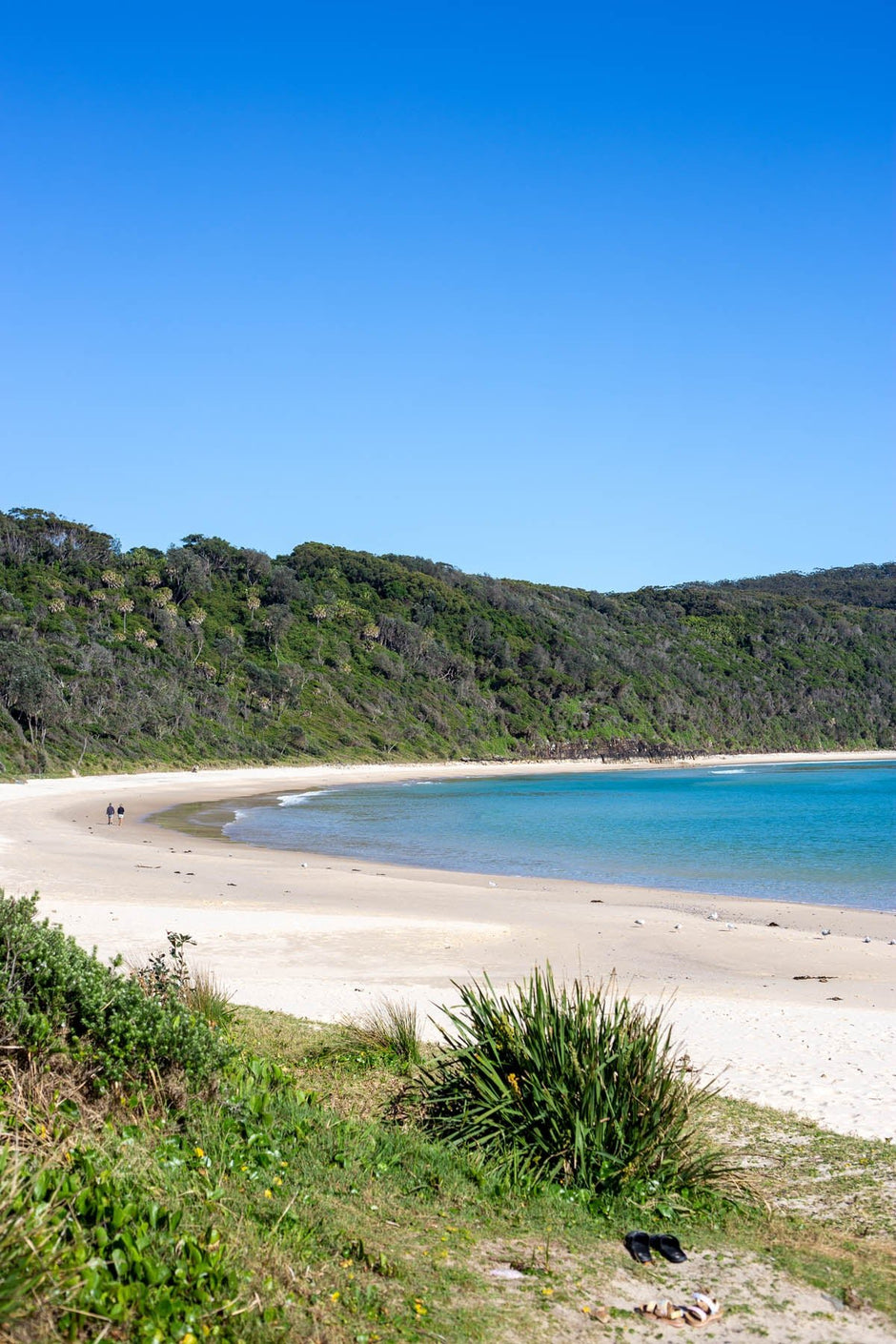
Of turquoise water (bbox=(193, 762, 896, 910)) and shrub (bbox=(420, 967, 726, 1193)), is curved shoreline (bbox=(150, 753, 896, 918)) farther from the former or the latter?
shrub (bbox=(420, 967, 726, 1193))

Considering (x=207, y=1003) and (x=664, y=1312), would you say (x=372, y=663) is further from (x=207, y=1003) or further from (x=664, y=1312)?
(x=664, y=1312)

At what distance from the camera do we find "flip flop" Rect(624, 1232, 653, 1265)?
14.6 feet

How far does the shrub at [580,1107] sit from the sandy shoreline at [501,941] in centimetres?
236

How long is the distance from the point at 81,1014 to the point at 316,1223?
1.57 m

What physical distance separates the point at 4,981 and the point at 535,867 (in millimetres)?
22194

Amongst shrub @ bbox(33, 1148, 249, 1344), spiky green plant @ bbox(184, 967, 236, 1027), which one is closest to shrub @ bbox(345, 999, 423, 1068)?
spiky green plant @ bbox(184, 967, 236, 1027)

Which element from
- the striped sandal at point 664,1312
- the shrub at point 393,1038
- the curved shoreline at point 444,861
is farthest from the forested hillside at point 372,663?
the striped sandal at point 664,1312

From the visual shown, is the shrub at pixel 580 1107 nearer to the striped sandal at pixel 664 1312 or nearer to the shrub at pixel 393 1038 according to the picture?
the striped sandal at pixel 664 1312

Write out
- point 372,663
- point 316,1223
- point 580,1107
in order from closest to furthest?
point 316,1223
point 580,1107
point 372,663

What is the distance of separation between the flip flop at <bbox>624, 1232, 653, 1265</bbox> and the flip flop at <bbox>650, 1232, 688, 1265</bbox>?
0.04m

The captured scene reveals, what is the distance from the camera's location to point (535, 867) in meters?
26.2

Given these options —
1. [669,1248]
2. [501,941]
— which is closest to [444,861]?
[501,941]

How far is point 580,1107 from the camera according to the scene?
5.30m

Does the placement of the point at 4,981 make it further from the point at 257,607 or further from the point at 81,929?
the point at 257,607
